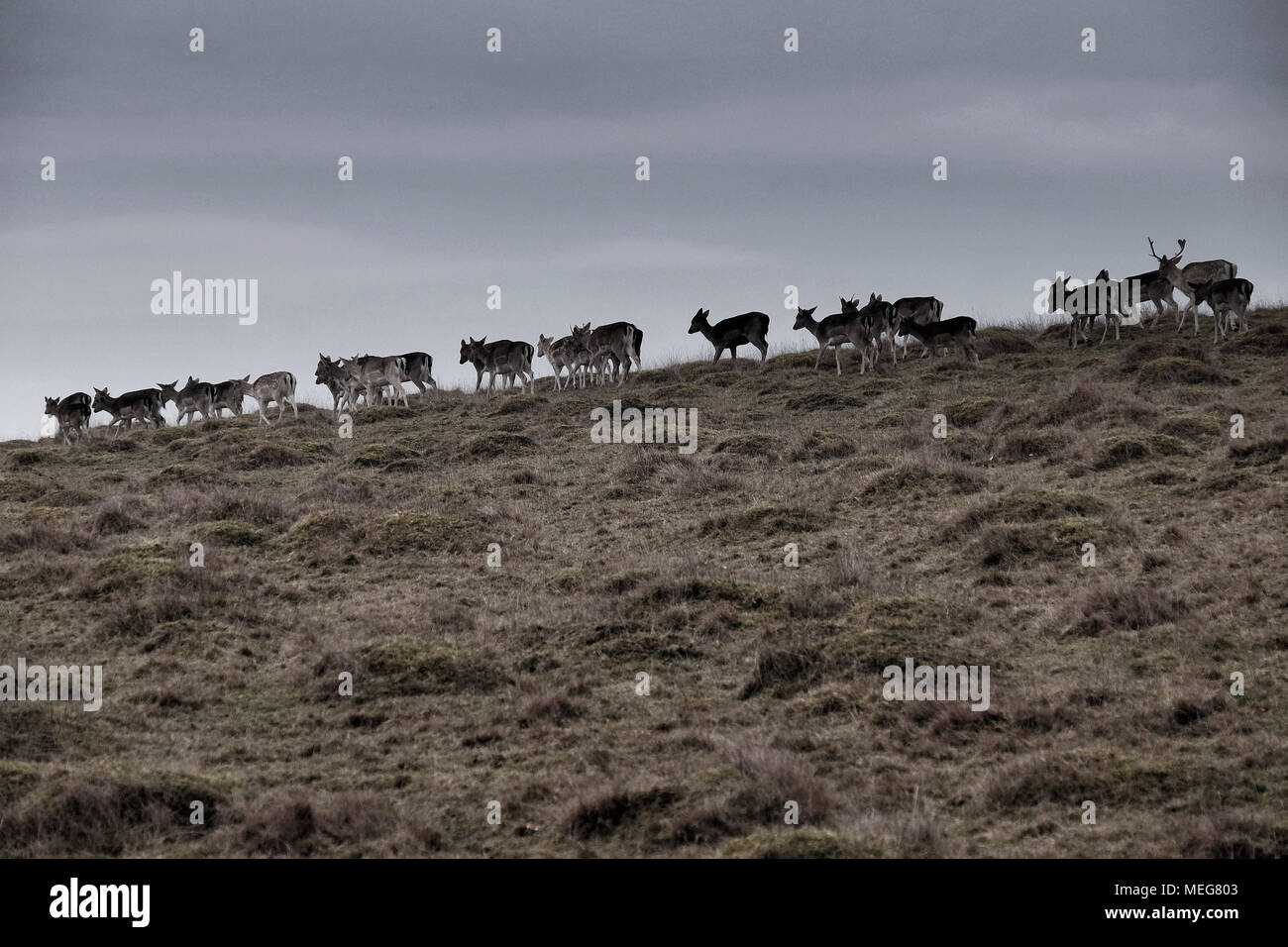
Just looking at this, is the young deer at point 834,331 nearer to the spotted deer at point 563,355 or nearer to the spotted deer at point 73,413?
the spotted deer at point 563,355

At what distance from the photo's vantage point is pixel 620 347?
4412 centimetres

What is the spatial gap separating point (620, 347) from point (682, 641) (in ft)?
93.2

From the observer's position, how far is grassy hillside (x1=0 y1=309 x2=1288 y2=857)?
11.2 metres

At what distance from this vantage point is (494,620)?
17.7 metres

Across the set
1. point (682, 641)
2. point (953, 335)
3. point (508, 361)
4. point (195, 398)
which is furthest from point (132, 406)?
point (682, 641)

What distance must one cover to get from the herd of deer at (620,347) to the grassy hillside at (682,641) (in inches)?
394

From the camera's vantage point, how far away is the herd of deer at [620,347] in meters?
40.9

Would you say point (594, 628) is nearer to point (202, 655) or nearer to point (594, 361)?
point (202, 655)

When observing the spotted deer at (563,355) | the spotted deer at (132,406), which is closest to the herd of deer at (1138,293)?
the spotted deer at (563,355)

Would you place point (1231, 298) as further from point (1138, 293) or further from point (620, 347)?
point (620, 347)
